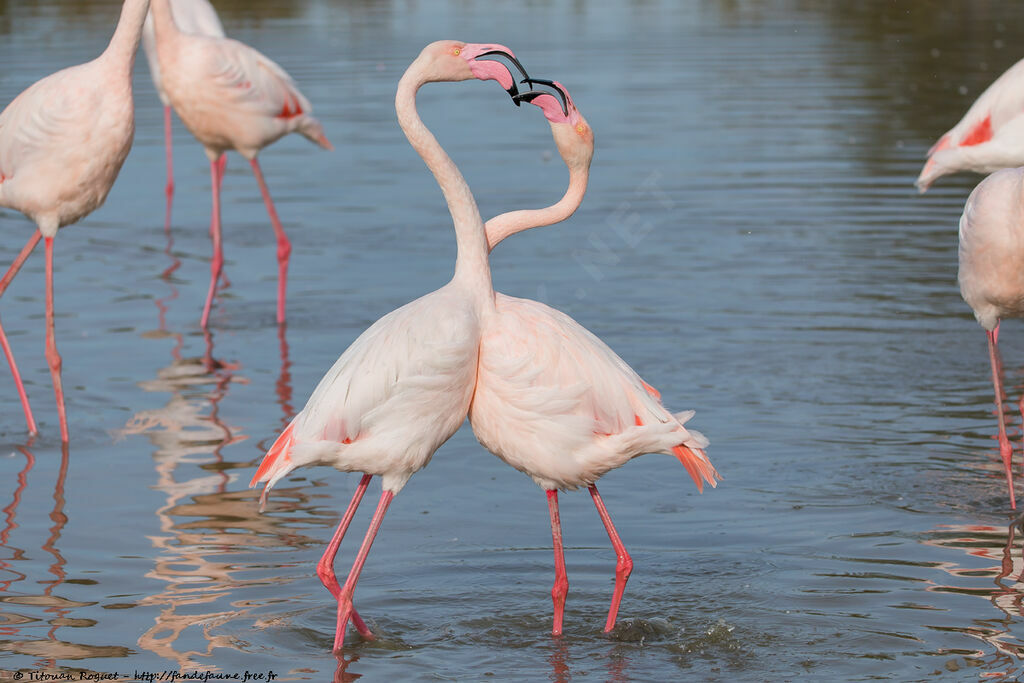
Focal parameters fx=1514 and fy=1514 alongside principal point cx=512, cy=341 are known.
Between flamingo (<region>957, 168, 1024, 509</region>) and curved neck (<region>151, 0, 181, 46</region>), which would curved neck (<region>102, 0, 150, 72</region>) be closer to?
curved neck (<region>151, 0, 181, 46</region>)

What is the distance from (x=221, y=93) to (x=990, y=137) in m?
4.27

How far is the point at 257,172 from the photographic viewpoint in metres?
9.13

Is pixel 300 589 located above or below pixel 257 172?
below

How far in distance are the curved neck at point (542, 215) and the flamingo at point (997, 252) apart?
1836 millimetres

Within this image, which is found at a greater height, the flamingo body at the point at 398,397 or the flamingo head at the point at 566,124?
the flamingo head at the point at 566,124

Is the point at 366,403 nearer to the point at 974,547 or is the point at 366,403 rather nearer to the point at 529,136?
the point at 974,547

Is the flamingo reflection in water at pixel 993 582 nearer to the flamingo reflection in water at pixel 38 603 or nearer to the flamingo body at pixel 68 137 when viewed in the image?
the flamingo reflection in water at pixel 38 603

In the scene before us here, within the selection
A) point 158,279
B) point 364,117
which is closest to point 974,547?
point 158,279

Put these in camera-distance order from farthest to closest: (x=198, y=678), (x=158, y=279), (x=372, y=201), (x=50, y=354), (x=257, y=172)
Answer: (x=372, y=201)
(x=158, y=279)
(x=257, y=172)
(x=50, y=354)
(x=198, y=678)

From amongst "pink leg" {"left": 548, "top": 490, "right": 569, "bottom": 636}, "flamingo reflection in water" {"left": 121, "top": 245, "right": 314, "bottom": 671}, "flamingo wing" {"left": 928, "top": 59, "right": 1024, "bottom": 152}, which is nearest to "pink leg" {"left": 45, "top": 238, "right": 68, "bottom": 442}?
"flamingo reflection in water" {"left": 121, "top": 245, "right": 314, "bottom": 671}

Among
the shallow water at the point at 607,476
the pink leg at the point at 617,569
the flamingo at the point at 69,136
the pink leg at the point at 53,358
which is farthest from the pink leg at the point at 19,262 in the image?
the pink leg at the point at 617,569

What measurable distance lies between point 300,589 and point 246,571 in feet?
0.81

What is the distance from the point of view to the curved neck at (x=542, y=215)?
4.92 meters

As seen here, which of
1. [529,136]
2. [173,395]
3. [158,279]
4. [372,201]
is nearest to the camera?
[173,395]
